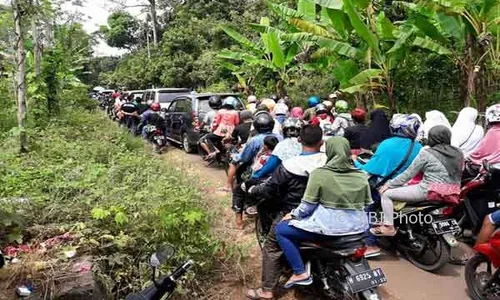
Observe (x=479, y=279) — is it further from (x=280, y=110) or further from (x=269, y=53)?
(x=269, y=53)

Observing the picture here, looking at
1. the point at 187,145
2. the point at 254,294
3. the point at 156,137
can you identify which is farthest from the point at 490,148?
the point at 156,137

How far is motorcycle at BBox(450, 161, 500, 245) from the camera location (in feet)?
16.1

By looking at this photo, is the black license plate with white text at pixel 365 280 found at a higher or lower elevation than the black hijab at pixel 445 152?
lower

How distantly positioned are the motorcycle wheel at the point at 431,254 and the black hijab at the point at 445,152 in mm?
692

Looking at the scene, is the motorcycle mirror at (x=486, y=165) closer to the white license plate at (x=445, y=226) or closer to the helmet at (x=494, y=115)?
the helmet at (x=494, y=115)

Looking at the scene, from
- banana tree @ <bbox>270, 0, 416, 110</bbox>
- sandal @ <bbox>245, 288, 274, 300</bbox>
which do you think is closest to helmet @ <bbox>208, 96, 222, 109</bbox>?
banana tree @ <bbox>270, 0, 416, 110</bbox>

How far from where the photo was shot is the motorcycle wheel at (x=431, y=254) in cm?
469

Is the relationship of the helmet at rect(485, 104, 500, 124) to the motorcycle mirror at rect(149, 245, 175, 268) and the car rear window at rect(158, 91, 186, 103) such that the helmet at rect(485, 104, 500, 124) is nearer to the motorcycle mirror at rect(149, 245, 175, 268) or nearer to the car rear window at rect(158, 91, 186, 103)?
the motorcycle mirror at rect(149, 245, 175, 268)

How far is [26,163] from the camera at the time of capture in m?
6.42

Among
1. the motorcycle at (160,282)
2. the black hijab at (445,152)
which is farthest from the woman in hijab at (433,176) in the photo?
the motorcycle at (160,282)

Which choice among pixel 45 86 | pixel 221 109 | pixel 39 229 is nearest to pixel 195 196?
pixel 39 229

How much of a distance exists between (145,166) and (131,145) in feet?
9.89

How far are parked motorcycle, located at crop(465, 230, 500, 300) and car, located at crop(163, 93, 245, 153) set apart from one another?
22.5 feet

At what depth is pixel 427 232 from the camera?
4.70m
